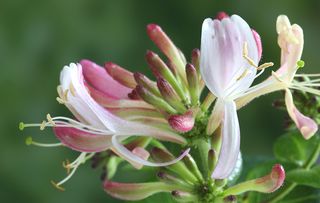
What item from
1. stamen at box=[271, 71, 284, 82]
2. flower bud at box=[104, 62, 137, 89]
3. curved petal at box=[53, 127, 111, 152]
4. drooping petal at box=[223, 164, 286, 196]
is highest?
flower bud at box=[104, 62, 137, 89]

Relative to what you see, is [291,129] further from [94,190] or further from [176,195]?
[94,190]

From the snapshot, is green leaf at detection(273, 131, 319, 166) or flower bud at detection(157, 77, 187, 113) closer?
flower bud at detection(157, 77, 187, 113)

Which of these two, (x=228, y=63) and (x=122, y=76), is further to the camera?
(x=122, y=76)

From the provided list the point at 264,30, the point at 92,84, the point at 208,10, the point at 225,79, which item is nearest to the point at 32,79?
the point at 208,10

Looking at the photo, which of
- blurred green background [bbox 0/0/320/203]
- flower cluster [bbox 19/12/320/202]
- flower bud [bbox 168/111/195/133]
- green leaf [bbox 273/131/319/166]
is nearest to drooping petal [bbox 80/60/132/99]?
flower cluster [bbox 19/12/320/202]

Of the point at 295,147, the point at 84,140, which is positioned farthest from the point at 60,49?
the point at 84,140

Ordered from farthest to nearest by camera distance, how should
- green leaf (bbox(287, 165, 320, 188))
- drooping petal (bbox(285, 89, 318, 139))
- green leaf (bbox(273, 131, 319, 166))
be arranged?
green leaf (bbox(273, 131, 319, 166)) < green leaf (bbox(287, 165, 320, 188)) < drooping petal (bbox(285, 89, 318, 139))

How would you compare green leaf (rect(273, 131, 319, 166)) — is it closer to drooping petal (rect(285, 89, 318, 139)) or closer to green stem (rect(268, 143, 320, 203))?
green stem (rect(268, 143, 320, 203))

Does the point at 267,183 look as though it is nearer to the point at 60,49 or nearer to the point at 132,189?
the point at 132,189
